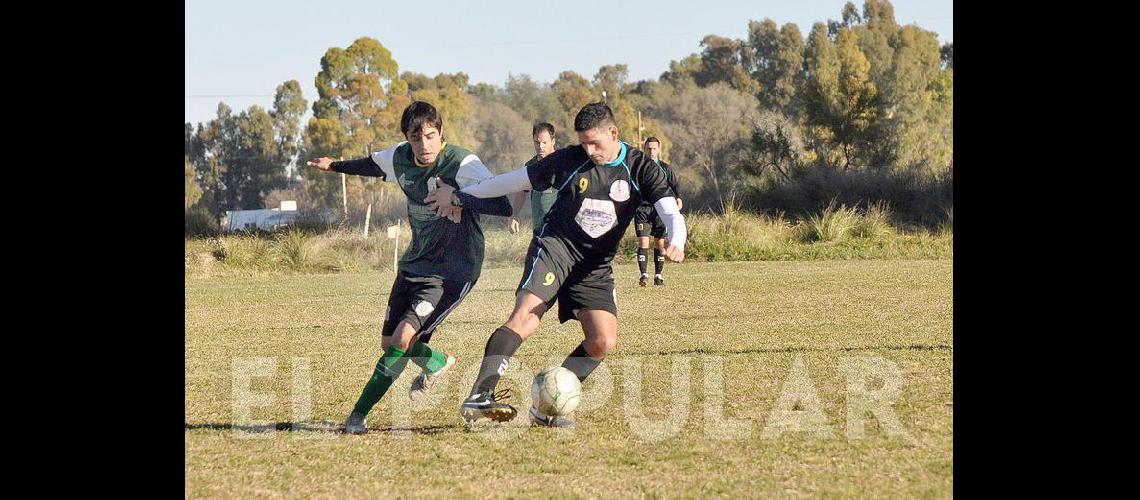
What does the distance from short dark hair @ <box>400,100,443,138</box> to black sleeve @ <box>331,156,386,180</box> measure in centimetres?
41

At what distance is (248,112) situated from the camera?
62875mm

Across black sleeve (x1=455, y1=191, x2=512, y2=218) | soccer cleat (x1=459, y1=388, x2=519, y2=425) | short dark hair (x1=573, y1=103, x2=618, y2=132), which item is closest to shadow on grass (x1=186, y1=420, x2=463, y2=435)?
soccer cleat (x1=459, y1=388, x2=519, y2=425)

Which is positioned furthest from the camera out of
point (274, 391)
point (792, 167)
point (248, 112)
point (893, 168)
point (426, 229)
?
point (248, 112)

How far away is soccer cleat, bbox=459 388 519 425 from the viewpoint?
225 inches

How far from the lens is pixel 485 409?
226 inches

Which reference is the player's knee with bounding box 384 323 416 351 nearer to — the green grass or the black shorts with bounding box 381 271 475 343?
the black shorts with bounding box 381 271 475 343

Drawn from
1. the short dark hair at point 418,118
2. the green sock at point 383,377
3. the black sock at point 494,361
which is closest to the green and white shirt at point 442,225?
the short dark hair at point 418,118

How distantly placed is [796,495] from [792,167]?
29765 mm

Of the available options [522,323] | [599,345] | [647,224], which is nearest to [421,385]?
[522,323]

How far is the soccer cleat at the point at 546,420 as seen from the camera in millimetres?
5996

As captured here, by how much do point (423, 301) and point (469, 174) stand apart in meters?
0.75

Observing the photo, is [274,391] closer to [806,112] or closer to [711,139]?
[806,112]
